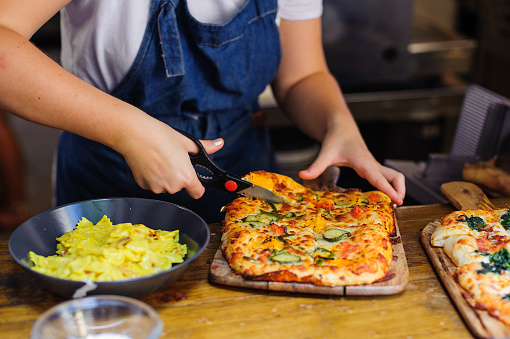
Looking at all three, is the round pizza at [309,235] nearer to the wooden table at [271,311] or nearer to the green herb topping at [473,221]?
the wooden table at [271,311]

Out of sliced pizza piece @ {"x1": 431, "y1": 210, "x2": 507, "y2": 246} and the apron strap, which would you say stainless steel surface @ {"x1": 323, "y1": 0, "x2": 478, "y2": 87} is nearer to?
the apron strap

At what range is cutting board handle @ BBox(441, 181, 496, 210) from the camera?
1818 millimetres

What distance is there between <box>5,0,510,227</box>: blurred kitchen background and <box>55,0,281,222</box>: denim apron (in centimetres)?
149

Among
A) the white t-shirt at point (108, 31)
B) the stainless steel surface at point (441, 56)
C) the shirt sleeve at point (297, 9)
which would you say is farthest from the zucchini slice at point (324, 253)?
the stainless steel surface at point (441, 56)

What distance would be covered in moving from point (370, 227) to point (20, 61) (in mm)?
1042

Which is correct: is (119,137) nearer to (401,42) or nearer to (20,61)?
(20,61)

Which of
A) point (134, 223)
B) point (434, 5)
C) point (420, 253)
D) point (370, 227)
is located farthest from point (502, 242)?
point (434, 5)

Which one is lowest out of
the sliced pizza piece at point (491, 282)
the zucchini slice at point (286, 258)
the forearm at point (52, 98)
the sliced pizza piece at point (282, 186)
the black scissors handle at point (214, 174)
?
the sliced pizza piece at point (282, 186)

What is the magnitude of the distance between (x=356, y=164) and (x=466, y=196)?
42 cm

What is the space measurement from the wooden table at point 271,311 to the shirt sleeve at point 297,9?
1.16 metres

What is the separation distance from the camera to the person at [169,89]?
143cm

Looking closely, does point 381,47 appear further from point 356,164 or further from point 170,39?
point 170,39

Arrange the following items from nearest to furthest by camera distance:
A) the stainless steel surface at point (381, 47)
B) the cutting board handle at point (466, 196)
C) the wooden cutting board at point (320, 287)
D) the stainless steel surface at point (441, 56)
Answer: the wooden cutting board at point (320, 287)
the cutting board handle at point (466, 196)
the stainless steel surface at point (381, 47)
the stainless steel surface at point (441, 56)

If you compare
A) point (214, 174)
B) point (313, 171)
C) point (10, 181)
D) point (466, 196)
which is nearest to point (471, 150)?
point (466, 196)
